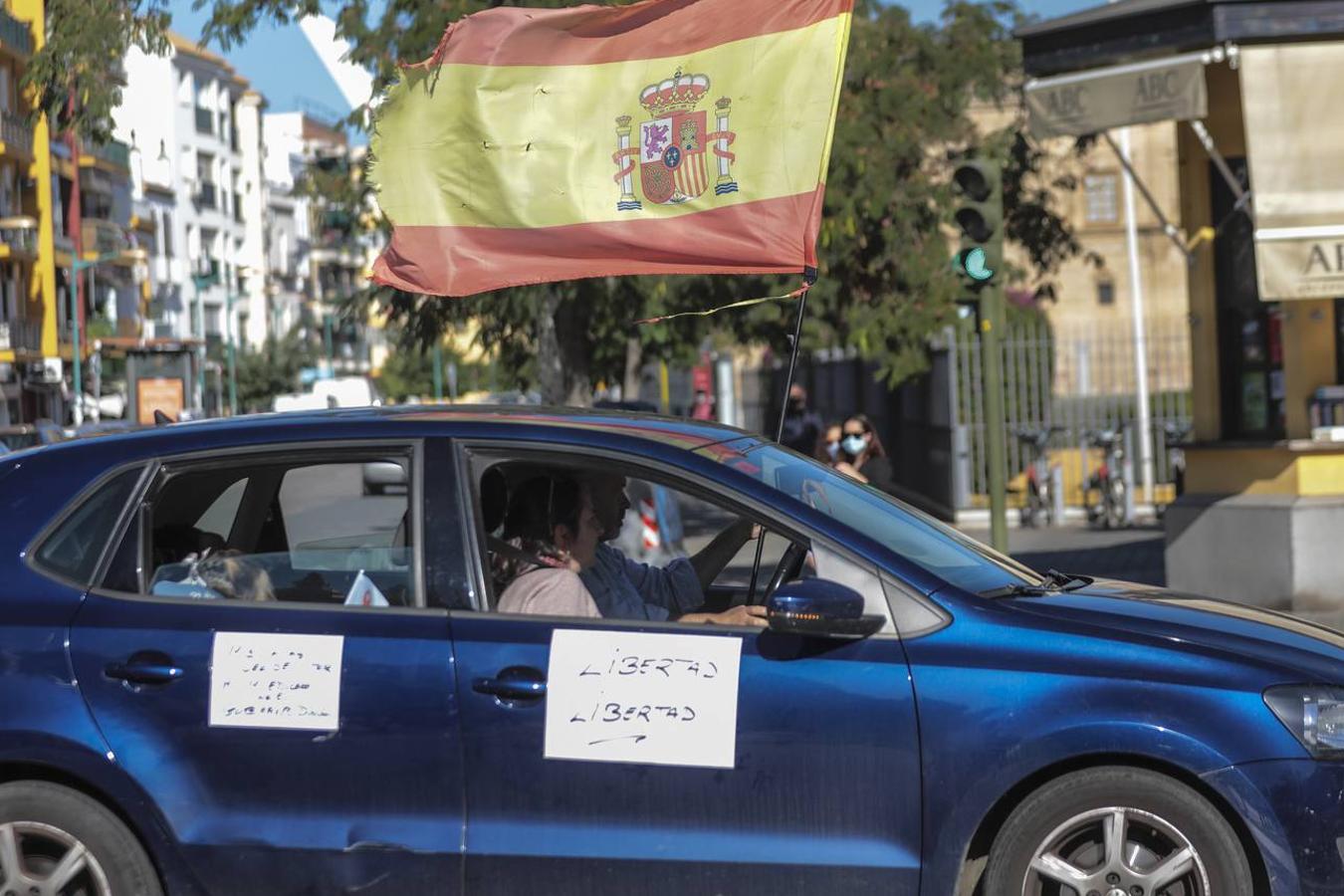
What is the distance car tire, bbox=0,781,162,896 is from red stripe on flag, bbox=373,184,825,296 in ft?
9.17

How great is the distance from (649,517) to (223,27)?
4726mm

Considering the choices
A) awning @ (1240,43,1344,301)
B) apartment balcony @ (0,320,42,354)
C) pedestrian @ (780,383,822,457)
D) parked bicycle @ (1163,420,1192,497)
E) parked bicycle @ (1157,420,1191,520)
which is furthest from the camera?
apartment balcony @ (0,320,42,354)

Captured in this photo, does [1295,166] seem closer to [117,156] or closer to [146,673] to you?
[146,673]

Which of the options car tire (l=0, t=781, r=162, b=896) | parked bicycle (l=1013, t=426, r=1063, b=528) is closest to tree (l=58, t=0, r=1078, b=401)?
parked bicycle (l=1013, t=426, r=1063, b=528)

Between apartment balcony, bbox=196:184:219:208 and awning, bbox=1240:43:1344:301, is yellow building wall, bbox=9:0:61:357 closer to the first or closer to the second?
apartment balcony, bbox=196:184:219:208

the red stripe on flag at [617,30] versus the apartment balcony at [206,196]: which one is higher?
the apartment balcony at [206,196]

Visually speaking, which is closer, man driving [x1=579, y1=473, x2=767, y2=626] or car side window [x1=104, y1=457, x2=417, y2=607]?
car side window [x1=104, y1=457, x2=417, y2=607]

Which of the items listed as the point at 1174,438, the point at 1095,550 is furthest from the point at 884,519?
the point at 1174,438

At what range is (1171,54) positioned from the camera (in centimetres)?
1322

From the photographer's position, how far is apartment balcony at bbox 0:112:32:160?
216 feet

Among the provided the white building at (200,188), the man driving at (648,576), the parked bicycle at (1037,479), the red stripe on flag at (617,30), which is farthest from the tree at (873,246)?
the white building at (200,188)

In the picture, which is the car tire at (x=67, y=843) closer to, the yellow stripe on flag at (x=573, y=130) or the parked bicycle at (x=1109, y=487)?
the yellow stripe on flag at (x=573, y=130)

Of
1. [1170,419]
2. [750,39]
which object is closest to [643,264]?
[750,39]

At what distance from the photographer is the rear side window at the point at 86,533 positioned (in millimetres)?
5098
